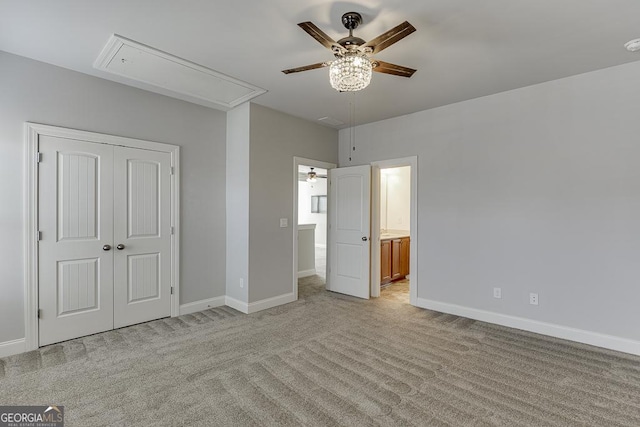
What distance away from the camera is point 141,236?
372 centimetres

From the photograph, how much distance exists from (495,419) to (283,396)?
145cm

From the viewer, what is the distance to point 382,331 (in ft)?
11.6

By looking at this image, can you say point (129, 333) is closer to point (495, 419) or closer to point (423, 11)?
point (495, 419)

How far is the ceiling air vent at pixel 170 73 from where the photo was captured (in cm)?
281

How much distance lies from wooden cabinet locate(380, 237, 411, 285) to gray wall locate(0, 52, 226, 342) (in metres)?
2.74

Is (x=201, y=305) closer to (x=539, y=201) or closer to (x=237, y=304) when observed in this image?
(x=237, y=304)

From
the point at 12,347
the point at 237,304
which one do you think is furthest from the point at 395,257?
the point at 12,347

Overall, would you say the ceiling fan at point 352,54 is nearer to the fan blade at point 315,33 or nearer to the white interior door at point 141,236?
the fan blade at point 315,33

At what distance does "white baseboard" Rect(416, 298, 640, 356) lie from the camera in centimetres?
302

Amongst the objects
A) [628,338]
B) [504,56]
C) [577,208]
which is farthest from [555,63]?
[628,338]

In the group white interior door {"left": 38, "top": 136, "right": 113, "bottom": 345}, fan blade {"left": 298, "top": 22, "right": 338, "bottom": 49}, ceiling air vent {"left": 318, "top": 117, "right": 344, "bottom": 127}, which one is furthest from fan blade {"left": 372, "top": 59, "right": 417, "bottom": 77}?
white interior door {"left": 38, "top": 136, "right": 113, "bottom": 345}

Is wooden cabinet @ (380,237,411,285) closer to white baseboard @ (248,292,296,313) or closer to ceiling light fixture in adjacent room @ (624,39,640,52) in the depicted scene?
white baseboard @ (248,292,296,313)

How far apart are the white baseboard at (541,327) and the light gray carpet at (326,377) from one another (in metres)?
0.13

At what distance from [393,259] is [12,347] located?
5.17 m
